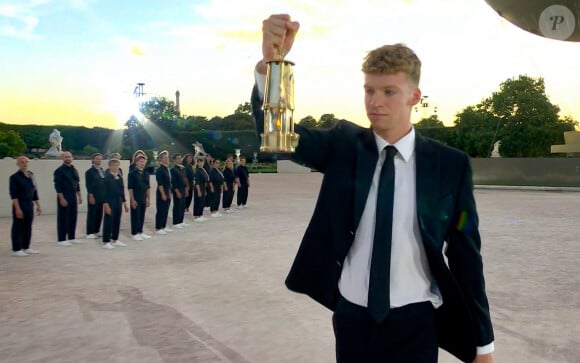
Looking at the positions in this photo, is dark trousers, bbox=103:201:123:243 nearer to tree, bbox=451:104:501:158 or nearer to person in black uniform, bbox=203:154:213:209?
person in black uniform, bbox=203:154:213:209

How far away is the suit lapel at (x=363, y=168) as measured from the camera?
6.91 ft

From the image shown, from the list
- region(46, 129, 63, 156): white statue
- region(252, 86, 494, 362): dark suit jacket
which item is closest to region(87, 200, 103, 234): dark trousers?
region(252, 86, 494, 362): dark suit jacket

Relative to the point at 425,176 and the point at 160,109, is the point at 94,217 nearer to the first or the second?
the point at 425,176

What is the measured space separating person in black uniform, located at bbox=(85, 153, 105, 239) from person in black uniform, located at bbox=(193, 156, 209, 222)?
3639mm

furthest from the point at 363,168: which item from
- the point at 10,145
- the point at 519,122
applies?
the point at 519,122

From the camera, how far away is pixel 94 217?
476 inches

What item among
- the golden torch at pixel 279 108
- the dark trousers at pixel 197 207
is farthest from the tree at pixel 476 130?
the golden torch at pixel 279 108

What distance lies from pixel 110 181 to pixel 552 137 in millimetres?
41596

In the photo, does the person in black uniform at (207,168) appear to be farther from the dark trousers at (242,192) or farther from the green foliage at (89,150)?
the green foliage at (89,150)

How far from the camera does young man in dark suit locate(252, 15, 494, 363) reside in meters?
2.04

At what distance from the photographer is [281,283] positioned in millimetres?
7332

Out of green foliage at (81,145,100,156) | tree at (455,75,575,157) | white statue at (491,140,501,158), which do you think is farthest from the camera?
green foliage at (81,145,100,156)

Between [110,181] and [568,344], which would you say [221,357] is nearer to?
[568,344]

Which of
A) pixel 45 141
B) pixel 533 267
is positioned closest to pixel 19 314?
pixel 533 267
